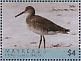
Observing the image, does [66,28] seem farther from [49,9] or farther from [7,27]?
[7,27]

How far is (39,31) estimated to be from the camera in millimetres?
688

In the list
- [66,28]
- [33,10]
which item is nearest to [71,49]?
[66,28]

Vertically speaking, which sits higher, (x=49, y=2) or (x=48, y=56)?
(x=49, y=2)

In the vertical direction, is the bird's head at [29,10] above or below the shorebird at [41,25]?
above

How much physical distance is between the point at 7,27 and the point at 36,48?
0.37 feet

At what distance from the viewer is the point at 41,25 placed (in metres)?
0.69

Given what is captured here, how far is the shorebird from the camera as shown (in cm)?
69

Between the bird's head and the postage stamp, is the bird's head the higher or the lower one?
the higher one

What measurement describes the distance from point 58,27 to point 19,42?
0.43 feet

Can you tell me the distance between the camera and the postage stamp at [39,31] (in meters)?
0.69

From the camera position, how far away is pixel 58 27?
688 millimetres

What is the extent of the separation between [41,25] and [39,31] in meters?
0.02

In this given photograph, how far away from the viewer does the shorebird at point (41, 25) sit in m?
0.69

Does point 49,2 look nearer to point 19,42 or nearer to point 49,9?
point 49,9
